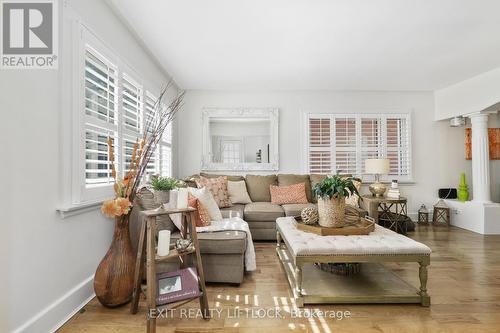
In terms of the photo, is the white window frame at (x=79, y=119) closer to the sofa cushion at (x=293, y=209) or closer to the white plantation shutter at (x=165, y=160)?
the white plantation shutter at (x=165, y=160)

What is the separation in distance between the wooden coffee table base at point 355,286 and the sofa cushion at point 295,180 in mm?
2029

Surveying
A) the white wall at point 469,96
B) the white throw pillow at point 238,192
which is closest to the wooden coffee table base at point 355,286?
the white throw pillow at point 238,192

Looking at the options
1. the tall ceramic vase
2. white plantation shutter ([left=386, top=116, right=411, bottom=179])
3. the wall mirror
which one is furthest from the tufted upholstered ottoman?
white plantation shutter ([left=386, top=116, right=411, bottom=179])

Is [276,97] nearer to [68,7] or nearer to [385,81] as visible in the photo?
[385,81]

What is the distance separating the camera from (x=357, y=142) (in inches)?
190

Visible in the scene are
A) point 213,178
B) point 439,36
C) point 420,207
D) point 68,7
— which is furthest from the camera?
point 420,207

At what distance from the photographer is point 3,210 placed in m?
1.34

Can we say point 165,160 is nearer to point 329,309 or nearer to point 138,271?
point 138,271

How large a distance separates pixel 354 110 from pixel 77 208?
183 inches

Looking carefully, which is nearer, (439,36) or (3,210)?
(3,210)

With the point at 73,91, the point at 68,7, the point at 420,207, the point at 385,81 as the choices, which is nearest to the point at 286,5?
the point at 68,7

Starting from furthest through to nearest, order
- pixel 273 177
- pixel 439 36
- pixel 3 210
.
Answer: pixel 273 177 < pixel 439 36 < pixel 3 210

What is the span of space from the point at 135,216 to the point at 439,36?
376cm

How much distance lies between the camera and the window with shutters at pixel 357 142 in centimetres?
483
